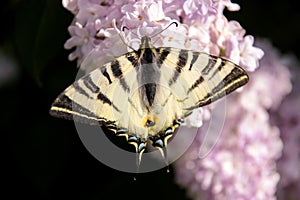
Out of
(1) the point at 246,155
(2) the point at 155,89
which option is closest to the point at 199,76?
(2) the point at 155,89

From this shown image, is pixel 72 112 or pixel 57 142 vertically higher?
pixel 72 112

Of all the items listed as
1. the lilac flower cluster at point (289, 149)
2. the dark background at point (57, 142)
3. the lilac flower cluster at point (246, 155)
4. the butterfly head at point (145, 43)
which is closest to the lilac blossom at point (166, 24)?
the butterfly head at point (145, 43)

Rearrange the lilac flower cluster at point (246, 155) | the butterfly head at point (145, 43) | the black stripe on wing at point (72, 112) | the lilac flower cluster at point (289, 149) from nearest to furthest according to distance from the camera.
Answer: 1. the black stripe on wing at point (72, 112)
2. the butterfly head at point (145, 43)
3. the lilac flower cluster at point (246, 155)
4. the lilac flower cluster at point (289, 149)

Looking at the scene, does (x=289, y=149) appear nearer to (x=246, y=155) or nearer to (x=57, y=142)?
(x=246, y=155)

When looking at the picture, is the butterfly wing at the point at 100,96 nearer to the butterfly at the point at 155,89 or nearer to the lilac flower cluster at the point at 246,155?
the butterfly at the point at 155,89

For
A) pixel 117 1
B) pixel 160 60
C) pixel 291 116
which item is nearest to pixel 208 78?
pixel 160 60

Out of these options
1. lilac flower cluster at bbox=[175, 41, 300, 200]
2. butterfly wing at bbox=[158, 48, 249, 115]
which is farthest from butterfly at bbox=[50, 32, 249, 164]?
lilac flower cluster at bbox=[175, 41, 300, 200]
